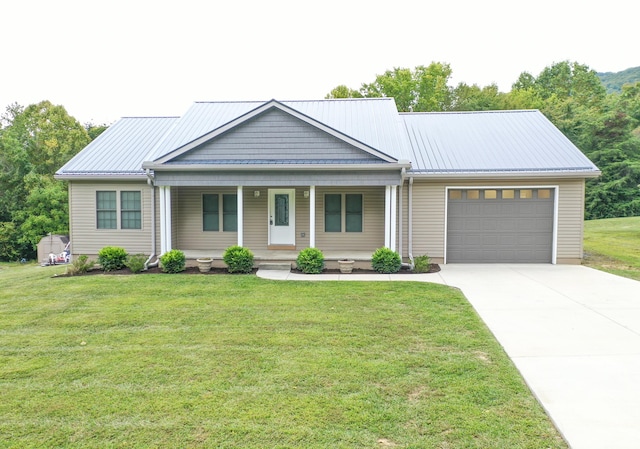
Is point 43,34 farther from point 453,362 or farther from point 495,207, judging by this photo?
point 453,362

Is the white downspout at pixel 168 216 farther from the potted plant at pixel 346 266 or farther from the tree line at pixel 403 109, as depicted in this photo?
the tree line at pixel 403 109

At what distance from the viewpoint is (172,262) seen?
36.5 ft

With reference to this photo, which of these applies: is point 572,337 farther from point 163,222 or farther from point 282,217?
point 163,222

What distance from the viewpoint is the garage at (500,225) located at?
40.7 ft

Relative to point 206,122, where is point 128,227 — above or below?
below

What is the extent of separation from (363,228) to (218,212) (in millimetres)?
4685

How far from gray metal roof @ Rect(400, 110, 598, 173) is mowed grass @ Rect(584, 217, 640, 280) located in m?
2.83

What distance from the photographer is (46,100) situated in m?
35.5

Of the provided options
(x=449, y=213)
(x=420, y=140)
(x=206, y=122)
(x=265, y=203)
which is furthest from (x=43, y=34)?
(x=449, y=213)

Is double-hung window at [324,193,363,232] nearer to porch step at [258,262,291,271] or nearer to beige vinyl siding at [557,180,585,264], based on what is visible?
porch step at [258,262,291,271]

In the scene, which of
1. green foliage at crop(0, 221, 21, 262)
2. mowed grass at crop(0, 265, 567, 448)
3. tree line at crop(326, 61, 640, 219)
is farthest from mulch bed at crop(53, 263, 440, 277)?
tree line at crop(326, 61, 640, 219)

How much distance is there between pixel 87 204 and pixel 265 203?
548 centimetres

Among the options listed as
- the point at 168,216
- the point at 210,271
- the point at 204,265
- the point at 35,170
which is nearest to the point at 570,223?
the point at 210,271

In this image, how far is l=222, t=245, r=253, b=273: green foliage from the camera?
36.3ft
